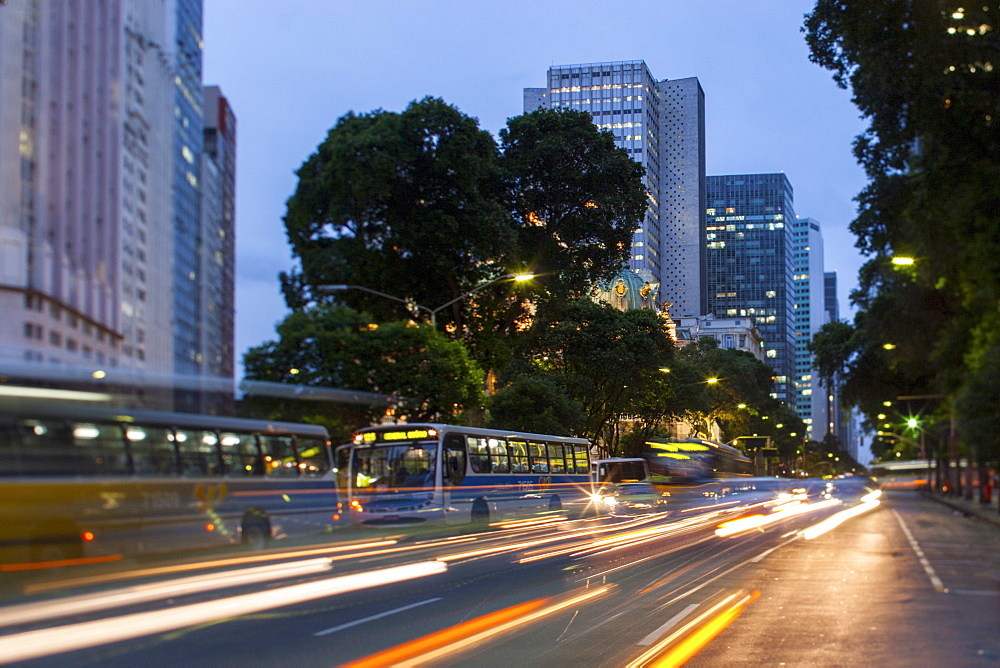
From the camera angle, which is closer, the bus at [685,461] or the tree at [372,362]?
the tree at [372,362]

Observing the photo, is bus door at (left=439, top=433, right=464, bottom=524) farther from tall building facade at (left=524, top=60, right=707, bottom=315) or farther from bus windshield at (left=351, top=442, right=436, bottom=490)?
tall building facade at (left=524, top=60, right=707, bottom=315)

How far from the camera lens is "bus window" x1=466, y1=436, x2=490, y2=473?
2720 centimetres

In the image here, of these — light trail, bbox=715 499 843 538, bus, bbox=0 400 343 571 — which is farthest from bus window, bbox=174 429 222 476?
light trail, bbox=715 499 843 538

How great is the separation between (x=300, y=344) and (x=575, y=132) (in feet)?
77.2

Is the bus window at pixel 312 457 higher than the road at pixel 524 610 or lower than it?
higher

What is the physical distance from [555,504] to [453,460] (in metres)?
6.20

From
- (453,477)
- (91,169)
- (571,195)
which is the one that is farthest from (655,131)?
(91,169)

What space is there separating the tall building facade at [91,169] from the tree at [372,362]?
6055mm

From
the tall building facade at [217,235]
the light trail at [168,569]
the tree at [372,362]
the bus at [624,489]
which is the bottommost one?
the bus at [624,489]

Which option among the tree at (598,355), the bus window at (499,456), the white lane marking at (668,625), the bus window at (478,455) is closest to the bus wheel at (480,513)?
the bus window at (478,455)

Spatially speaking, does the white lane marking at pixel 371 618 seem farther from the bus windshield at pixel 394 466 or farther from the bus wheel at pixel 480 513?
the bus wheel at pixel 480 513

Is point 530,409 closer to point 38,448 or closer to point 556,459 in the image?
point 556,459

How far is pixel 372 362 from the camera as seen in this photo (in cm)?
2806

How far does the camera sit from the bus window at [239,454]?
17.2 meters
